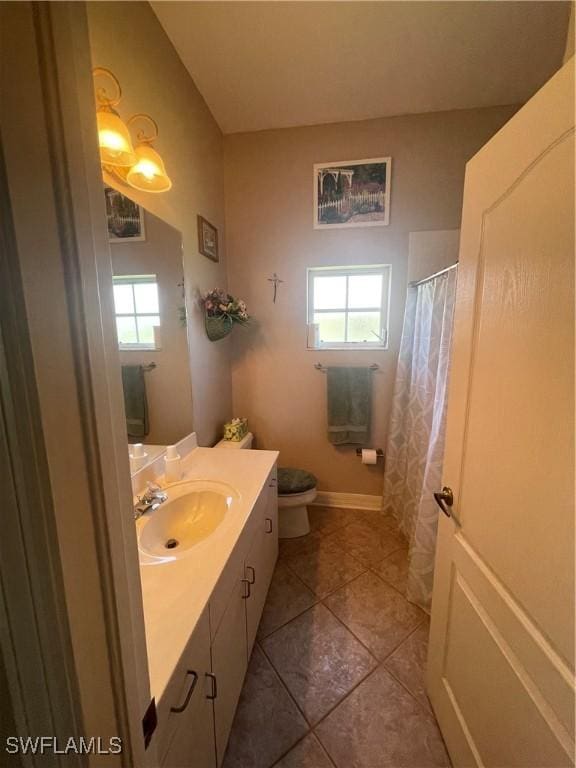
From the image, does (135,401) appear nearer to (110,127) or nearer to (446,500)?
(110,127)

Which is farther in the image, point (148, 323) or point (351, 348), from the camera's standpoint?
point (351, 348)

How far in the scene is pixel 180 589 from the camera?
831mm

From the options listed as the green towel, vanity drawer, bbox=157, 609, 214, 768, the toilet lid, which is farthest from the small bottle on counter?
the green towel

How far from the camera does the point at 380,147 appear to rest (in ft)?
6.68

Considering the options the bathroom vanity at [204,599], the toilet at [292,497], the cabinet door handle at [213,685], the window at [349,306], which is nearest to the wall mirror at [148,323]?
the bathroom vanity at [204,599]

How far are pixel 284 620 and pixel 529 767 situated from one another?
3.54 ft

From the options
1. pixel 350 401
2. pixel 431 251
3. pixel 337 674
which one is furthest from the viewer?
pixel 350 401

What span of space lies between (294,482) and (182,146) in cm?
212

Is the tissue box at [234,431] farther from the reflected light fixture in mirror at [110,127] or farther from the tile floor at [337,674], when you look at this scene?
the reflected light fixture in mirror at [110,127]

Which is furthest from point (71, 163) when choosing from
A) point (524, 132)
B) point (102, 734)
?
point (524, 132)

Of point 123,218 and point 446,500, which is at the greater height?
point 123,218

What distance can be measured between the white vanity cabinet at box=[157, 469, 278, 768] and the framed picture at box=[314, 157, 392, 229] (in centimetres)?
189

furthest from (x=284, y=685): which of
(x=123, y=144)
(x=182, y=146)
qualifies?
(x=182, y=146)

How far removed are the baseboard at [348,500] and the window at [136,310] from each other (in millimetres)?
1849
